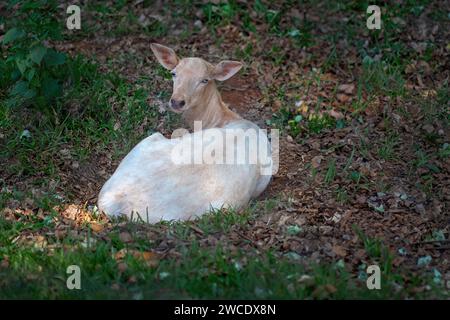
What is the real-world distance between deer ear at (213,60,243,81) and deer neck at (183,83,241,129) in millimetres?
132

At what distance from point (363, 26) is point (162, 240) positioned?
5.18 metres

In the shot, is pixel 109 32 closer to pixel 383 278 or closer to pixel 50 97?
pixel 50 97

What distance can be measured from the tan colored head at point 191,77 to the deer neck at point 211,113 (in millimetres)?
10

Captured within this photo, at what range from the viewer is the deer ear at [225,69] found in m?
7.87

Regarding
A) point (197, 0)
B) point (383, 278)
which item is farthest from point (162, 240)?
point (197, 0)

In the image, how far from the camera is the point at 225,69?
7.94m

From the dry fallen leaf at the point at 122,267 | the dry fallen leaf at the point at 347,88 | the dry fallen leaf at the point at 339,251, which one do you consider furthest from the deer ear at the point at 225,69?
the dry fallen leaf at the point at 122,267

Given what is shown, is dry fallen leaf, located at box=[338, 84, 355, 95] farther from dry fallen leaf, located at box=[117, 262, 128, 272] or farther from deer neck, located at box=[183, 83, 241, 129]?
dry fallen leaf, located at box=[117, 262, 128, 272]

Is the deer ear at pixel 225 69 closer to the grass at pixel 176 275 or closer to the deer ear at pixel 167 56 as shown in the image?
the deer ear at pixel 167 56

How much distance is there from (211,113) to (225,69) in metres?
0.48

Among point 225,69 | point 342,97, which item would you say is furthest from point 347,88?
point 225,69

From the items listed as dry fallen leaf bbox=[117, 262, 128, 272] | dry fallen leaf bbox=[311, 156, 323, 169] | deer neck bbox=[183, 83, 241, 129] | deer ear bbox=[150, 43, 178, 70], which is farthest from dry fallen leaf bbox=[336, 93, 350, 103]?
dry fallen leaf bbox=[117, 262, 128, 272]

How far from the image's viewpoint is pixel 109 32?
10.1 metres
